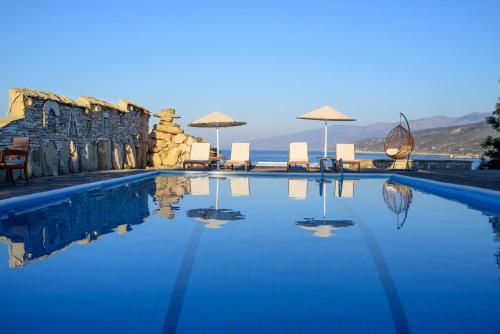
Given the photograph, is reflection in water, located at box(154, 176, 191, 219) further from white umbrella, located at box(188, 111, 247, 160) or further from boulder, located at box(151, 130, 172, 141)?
boulder, located at box(151, 130, 172, 141)

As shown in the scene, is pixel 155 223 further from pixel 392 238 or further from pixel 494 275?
pixel 494 275

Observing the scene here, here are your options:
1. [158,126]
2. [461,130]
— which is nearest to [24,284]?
[158,126]

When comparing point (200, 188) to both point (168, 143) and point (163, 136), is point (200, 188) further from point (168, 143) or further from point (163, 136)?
point (163, 136)

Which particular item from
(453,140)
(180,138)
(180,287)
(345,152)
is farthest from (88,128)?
(453,140)

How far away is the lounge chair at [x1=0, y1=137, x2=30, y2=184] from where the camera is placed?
324 inches

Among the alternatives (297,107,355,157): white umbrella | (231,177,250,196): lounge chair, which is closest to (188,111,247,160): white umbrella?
(297,107,355,157): white umbrella

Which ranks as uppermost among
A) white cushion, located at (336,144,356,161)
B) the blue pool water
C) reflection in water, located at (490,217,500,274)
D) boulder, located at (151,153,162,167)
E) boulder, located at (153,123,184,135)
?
boulder, located at (153,123,184,135)

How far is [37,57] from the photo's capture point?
20.8 m

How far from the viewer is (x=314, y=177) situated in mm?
13312

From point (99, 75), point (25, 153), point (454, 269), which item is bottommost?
point (454, 269)

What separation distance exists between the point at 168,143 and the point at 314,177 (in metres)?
7.92

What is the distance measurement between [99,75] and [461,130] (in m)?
108

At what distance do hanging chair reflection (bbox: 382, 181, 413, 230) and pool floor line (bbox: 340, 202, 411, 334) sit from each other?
3.30 ft

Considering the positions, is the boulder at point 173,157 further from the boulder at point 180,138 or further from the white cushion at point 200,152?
the white cushion at point 200,152
